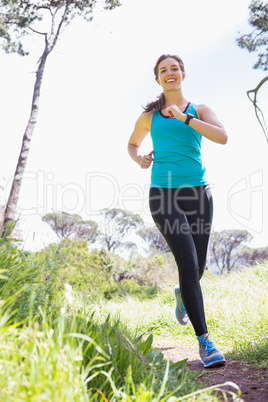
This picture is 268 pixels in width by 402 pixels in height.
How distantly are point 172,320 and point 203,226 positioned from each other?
2.08 metres

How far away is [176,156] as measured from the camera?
2.88m

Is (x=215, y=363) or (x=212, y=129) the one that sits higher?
(x=212, y=129)

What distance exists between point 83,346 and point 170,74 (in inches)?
79.3

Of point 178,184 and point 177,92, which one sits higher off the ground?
point 177,92

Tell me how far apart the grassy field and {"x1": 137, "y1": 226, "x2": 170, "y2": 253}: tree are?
19.6 metres

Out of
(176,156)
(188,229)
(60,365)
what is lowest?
(60,365)

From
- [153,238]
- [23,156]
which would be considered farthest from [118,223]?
[23,156]

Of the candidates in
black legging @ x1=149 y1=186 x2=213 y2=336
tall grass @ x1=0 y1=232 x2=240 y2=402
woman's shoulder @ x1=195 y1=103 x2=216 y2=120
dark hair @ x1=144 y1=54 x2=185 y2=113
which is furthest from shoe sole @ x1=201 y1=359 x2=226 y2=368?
dark hair @ x1=144 y1=54 x2=185 y2=113

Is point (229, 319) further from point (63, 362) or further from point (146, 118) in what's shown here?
point (63, 362)

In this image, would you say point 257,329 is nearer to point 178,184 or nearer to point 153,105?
point 178,184

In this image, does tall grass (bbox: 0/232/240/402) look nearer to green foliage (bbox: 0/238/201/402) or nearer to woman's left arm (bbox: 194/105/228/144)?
green foliage (bbox: 0/238/201/402)

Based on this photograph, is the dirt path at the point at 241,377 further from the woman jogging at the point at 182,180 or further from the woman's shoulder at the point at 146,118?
the woman's shoulder at the point at 146,118

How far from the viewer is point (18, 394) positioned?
49.0 inches

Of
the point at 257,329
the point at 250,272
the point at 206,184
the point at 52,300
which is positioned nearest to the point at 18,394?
the point at 52,300
